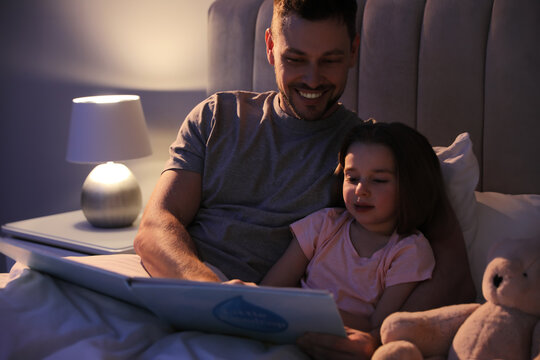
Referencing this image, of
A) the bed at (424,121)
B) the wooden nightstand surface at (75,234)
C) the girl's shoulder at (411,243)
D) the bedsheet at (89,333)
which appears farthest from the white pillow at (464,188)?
the wooden nightstand surface at (75,234)

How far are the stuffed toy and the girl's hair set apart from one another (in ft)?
0.87

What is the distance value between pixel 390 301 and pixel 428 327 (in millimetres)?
199

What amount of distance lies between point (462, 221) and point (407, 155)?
23 cm

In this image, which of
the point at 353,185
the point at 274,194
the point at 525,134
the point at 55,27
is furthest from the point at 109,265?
the point at 55,27

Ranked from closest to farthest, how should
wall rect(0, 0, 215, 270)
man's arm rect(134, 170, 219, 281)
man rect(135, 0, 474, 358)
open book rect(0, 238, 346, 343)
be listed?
open book rect(0, 238, 346, 343)
man's arm rect(134, 170, 219, 281)
man rect(135, 0, 474, 358)
wall rect(0, 0, 215, 270)

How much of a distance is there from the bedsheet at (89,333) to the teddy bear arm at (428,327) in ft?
0.55

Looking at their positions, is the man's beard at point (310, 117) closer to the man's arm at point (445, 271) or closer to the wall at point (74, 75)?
the man's arm at point (445, 271)

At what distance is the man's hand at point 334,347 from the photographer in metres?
0.98

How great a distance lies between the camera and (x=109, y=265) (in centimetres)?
142

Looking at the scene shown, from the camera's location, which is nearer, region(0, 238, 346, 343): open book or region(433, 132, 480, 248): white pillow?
region(0, 238, 346, 343): open book

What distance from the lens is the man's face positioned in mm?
1420

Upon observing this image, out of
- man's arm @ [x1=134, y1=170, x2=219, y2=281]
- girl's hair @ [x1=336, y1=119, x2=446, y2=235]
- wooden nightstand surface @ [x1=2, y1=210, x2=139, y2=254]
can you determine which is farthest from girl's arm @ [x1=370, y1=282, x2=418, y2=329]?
wooden nightstand surface @ [x1=2, y1=210, x2=139, y2=254]

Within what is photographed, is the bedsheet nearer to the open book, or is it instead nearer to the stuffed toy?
the open book

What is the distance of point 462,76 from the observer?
155cm
